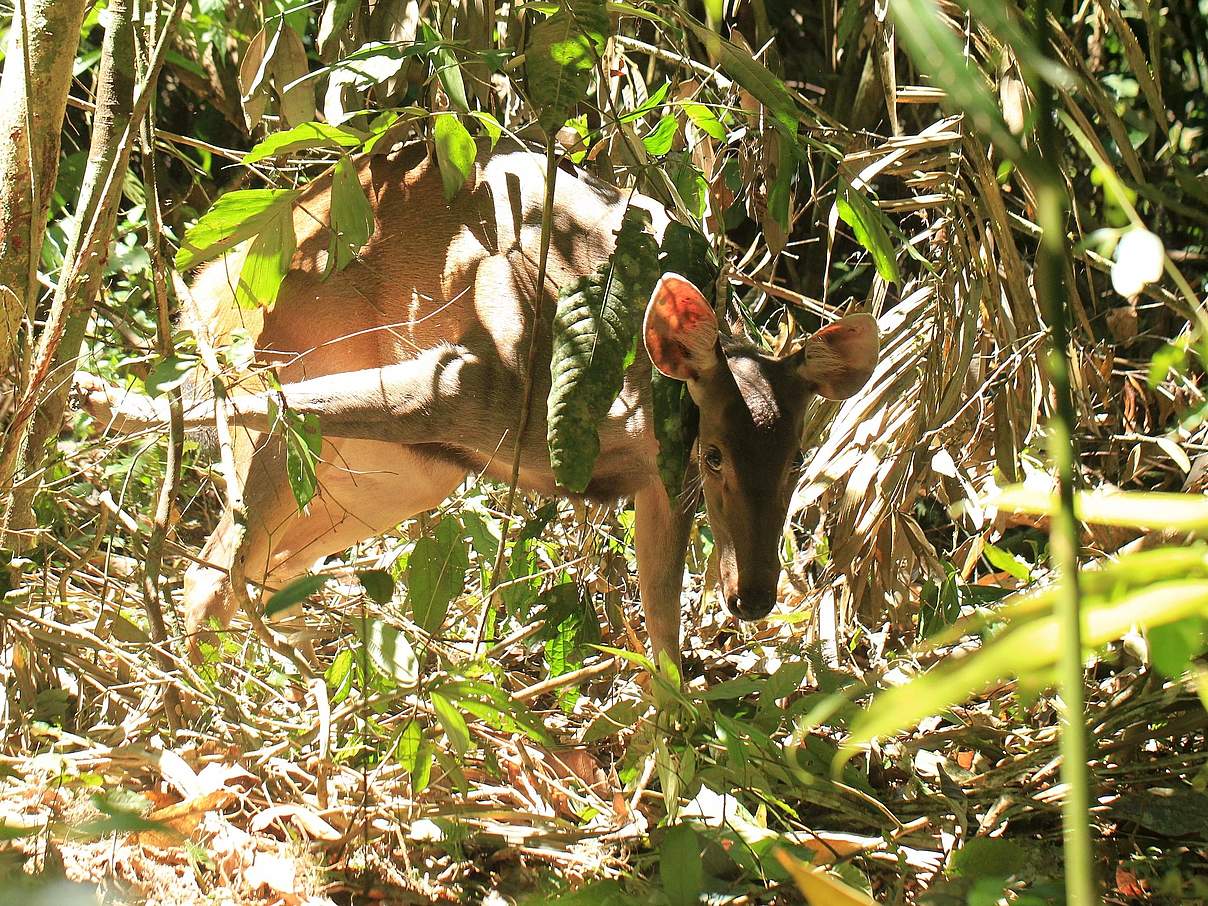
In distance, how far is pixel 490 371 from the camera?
3.31 meters

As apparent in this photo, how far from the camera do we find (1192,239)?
550cm

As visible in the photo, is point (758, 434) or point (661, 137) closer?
point (661, 137)

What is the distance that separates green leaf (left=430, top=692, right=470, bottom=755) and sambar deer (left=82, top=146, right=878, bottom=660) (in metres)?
1.17

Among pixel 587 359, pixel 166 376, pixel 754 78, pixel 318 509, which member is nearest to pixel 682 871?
pixel 587 359

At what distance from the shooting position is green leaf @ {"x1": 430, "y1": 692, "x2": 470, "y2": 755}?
204 cm

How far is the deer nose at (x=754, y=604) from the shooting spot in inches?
131

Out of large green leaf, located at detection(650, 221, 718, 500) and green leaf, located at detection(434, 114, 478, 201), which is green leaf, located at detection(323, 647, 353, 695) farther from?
green leaf, located at detection(434, 114, 478, 201)

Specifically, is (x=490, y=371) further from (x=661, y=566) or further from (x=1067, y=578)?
(x=1067, y=578)

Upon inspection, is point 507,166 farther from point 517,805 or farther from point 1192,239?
point 1192,239

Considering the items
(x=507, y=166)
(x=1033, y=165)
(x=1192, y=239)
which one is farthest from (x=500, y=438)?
(x=1192, y=239)

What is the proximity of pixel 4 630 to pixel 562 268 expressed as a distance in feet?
5.71

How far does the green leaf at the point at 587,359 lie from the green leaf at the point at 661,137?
1.86ft

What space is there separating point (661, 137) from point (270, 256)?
1.04 m

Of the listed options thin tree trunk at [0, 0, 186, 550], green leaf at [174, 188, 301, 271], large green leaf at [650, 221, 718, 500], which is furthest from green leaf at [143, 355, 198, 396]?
large green leaf at [650, 221, 718, 500]
